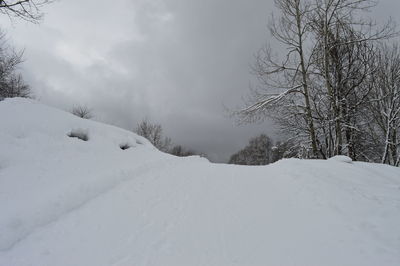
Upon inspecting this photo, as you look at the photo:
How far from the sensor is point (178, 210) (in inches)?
163

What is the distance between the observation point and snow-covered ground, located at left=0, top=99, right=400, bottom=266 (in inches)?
108

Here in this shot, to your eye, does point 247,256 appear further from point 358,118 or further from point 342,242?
point 358,118

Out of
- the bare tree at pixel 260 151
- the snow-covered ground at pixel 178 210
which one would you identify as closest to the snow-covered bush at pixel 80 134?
the snow-covered ground at pixel 178 210

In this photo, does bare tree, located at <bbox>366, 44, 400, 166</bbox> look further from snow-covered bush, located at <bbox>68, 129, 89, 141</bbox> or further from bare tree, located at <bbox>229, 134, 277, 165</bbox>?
bare tree, located at <bbox>229, 134, 277, 165</bbox>

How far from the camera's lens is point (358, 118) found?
13.0m

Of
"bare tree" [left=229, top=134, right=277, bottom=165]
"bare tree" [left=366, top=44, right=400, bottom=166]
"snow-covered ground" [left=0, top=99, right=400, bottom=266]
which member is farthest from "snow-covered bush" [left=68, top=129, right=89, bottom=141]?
"bare tree" [left=229, top=134, right=277, bottom=165]

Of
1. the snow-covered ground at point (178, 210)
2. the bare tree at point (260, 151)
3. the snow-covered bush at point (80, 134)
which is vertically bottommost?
the snow-covered ground at point (178, 210)

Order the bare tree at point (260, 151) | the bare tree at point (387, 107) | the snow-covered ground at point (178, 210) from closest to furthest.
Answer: the snow-covered ground at point (178, 210)
the bare tree at point (387, 107)
the bare tree at point (260, 151)

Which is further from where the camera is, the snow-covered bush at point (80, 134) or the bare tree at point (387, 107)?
the bare tree at point (387, 107)

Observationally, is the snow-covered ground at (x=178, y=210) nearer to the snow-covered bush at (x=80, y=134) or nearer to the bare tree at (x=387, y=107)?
the snow-covered bush at (x=80, y=134)

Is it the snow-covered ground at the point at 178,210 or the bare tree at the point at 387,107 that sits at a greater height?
the bare tree at the point at 387,107

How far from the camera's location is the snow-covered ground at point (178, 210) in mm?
2744

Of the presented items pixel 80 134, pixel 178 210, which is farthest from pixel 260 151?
pixel 178 210

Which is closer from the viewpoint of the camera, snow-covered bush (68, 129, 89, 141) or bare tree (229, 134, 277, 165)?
snow-covered bush (68, 129, 89, 141)
